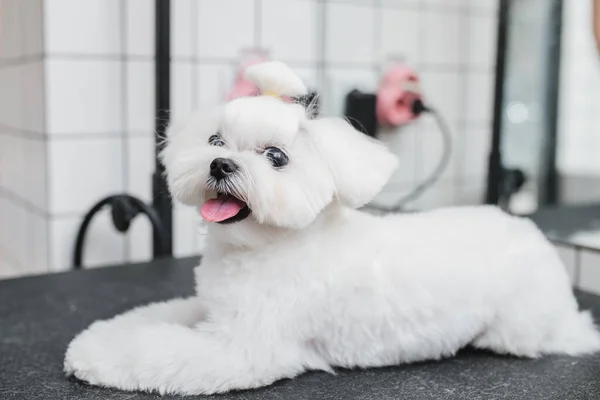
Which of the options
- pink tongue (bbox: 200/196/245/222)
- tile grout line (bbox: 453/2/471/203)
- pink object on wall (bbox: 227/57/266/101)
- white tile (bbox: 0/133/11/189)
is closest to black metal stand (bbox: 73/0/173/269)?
pink object on wall (bbox: 227/57/266/101)

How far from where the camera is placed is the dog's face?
0.60 meters

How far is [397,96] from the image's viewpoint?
4.62 feet

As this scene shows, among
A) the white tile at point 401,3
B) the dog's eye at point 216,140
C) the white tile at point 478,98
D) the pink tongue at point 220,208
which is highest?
the white tile at point 401,3

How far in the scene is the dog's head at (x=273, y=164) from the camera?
600mm

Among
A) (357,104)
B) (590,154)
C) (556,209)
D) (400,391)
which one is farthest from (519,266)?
(590,154)

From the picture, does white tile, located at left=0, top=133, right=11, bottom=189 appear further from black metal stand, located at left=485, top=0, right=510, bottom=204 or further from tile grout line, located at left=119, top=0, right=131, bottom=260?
black metal stand, located at left=485, top=0, right=510, bottom=204

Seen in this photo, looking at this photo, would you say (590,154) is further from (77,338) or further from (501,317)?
(77,338)

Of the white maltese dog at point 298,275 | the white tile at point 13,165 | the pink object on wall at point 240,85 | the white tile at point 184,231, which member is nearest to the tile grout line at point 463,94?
the pink object on wall at point 240,85

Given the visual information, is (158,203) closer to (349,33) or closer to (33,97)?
(33,97)

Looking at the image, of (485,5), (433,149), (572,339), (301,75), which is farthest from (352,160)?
(485,5)

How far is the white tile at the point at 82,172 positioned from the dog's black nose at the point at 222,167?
0.70m

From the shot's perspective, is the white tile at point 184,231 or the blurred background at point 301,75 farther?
the white tile at point 184,231

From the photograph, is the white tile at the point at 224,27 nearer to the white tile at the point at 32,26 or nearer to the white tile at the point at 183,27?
the white tile at the point at 183,27

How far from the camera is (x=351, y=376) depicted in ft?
2.25
